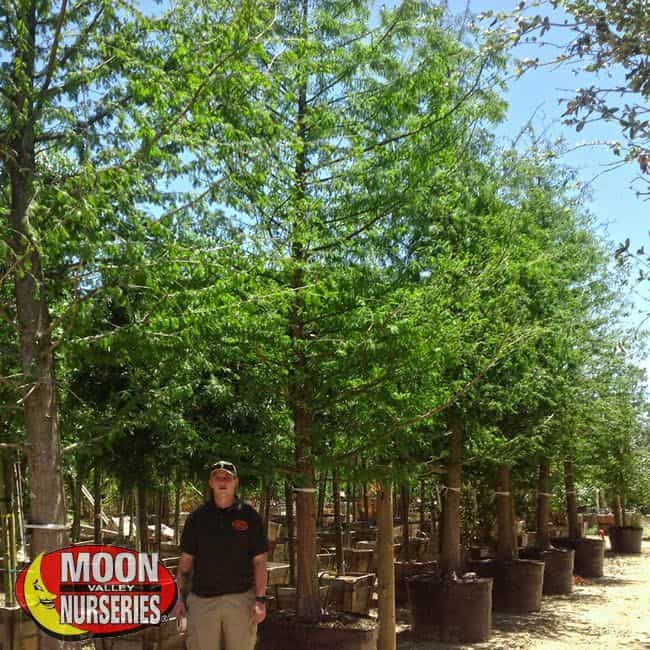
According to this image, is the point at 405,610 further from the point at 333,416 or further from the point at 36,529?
the point at 36,529

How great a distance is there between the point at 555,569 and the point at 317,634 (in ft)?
32.5

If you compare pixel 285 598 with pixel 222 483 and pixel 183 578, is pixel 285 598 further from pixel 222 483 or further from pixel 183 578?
pixel 222 483

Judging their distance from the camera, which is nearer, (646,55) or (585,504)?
(646,55)

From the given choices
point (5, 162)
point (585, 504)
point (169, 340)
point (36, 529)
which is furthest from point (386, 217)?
point (585, 504)

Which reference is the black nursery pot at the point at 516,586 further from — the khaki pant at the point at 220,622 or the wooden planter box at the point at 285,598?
the khaki pant at the point at 220,622

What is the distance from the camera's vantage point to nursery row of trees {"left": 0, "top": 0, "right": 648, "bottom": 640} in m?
4.87

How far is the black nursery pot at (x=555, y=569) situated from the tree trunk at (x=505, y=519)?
2.12m

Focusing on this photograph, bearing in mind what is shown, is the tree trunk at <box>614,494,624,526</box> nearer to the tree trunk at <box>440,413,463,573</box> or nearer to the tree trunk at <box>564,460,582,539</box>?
the tree trunk at <box>564,460,582,539</box>

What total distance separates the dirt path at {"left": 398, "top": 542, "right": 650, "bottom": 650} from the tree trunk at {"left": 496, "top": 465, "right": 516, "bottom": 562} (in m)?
1.04

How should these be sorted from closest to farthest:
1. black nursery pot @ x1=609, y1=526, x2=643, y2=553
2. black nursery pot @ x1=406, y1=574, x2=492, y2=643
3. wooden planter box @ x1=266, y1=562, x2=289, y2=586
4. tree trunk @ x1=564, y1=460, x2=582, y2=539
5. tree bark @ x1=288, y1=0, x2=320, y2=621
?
tree bark @ x1=288, y1=0, x2=320, y2=621 < black nursery pot @ x1=406, y1=574, x2=492, y2=643 < wooden planter box @ x1=266, y1=562, x2=289, y2=586 < tree trunk @ x1=564, y1=460, x2=582, y2=539 < black nursery pot @ x1=609, y1=526, x2=643, y2=553

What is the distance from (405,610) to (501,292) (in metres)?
6.59

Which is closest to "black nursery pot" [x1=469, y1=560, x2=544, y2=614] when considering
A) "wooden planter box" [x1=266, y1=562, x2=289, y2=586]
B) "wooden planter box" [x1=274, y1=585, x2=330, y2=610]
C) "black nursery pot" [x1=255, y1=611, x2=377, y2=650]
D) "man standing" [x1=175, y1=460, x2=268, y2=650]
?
"wooden planter box" [x1=266, y1=562, x2=289, y2=586]

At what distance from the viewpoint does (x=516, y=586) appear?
13.1m

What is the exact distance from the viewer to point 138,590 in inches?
212
